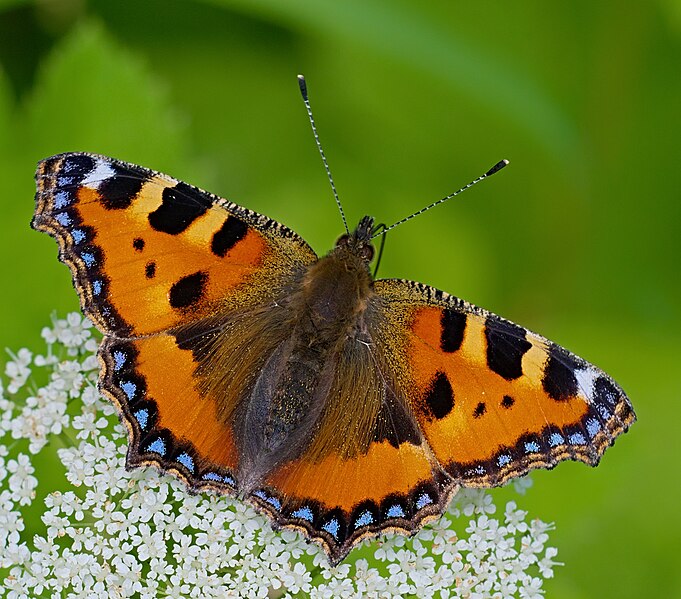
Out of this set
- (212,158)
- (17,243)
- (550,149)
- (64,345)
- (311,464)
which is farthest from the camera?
(212,158)

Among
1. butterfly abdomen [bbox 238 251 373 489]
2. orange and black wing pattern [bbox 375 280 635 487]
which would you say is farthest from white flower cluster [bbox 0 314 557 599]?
orange and black wing pattern [bbox 375 280 635 487]

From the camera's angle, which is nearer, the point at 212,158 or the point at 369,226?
the point at 369,226

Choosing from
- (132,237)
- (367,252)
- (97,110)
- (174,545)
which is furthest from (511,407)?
(97,110)

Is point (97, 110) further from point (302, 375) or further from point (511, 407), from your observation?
point (511, 407)

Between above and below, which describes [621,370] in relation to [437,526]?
above

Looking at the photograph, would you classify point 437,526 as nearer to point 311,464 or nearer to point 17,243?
point 311,464

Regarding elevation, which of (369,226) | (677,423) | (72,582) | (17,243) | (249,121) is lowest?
(72,582)

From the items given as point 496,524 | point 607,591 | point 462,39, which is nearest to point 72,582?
point 496,524
